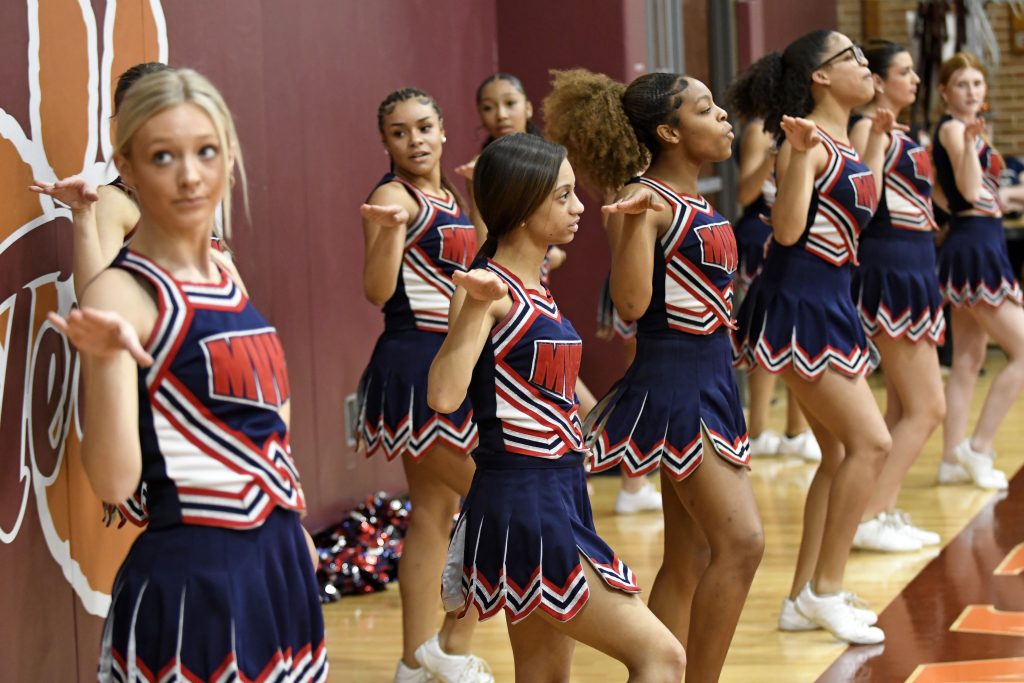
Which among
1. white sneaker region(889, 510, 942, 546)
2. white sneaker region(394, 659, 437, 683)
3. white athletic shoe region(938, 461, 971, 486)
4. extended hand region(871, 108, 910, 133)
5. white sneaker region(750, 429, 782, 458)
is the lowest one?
white sneaker region(750, 429, 782, 458)

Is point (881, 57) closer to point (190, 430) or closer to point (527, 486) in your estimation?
point (527, 486)

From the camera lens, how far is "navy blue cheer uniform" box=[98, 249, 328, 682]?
220cm

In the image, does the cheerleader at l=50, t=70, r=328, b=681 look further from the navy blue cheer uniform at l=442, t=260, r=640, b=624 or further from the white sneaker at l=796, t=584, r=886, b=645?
the white sneaker at l=796, t=584, r=886, b=645

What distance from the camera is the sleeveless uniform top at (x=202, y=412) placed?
86.2 inches

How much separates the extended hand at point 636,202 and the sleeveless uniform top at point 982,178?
9.96ft

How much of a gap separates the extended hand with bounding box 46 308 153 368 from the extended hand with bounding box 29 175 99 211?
1193 millimetres

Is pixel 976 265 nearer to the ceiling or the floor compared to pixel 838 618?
nearer to the ceiling

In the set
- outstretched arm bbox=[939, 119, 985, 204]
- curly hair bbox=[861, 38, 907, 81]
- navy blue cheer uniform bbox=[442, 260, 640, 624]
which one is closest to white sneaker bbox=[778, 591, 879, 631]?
navy blue cheer uniform bbox=[442, 260, 640, 624]

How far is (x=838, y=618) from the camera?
4.30 meters

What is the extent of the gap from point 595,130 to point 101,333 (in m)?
1.87

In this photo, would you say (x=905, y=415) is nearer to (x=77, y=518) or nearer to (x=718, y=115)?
(x=718, y=115)

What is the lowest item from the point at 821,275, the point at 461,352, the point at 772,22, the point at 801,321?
the point at 801,321

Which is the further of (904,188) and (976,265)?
(976,265)

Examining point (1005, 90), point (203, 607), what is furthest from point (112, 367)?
point (1005, 90)
